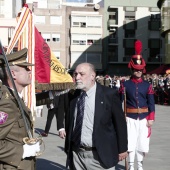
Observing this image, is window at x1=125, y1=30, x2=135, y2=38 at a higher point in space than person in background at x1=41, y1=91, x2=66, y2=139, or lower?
higher

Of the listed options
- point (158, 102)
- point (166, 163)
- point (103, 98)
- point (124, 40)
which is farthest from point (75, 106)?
point (124, 40)

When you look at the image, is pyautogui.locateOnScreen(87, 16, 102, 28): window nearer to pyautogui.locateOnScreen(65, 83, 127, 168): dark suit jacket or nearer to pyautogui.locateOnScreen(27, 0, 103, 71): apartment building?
pyautogui.locateOnScreen(27, 0, 103, 71): apartment building

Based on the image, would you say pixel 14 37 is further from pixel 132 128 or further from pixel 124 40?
pixel 124 40

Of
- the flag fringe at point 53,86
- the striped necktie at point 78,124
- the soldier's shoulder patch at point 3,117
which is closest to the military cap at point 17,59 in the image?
the soldier's shoulder patch at point 3,117

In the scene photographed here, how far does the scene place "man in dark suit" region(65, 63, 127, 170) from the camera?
491 centimetres

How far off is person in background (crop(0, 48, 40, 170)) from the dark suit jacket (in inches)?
41.4

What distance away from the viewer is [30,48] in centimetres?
615

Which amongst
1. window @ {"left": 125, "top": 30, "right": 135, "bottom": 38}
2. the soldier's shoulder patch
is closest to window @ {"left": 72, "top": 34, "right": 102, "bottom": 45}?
window @ {"left": 125, "top": 30, "right": 135, "bottom": 38}

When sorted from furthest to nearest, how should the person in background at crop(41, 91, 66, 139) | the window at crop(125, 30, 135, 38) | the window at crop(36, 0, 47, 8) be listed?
the window at crop(36, 0, 47, 8) < the window at crop(125, 30, 135, 38) < the person in background at crop(41, 91, 66, 139)

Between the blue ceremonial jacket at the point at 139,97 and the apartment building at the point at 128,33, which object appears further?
the apartment building at the point at 128,33

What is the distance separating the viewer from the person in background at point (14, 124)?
11.9ft

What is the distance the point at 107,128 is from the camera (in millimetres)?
4992

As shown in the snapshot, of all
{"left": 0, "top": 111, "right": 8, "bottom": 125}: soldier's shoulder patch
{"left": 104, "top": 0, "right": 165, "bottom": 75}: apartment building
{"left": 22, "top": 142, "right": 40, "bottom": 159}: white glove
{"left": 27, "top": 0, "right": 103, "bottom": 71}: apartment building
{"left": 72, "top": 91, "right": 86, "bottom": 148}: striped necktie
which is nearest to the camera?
{"left": 0, "top": 111, "right": 8, "bottom": 125}: soldier's shoulder patch

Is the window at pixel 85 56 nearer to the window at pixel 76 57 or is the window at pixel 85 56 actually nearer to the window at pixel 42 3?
the window at pixel 76 57
